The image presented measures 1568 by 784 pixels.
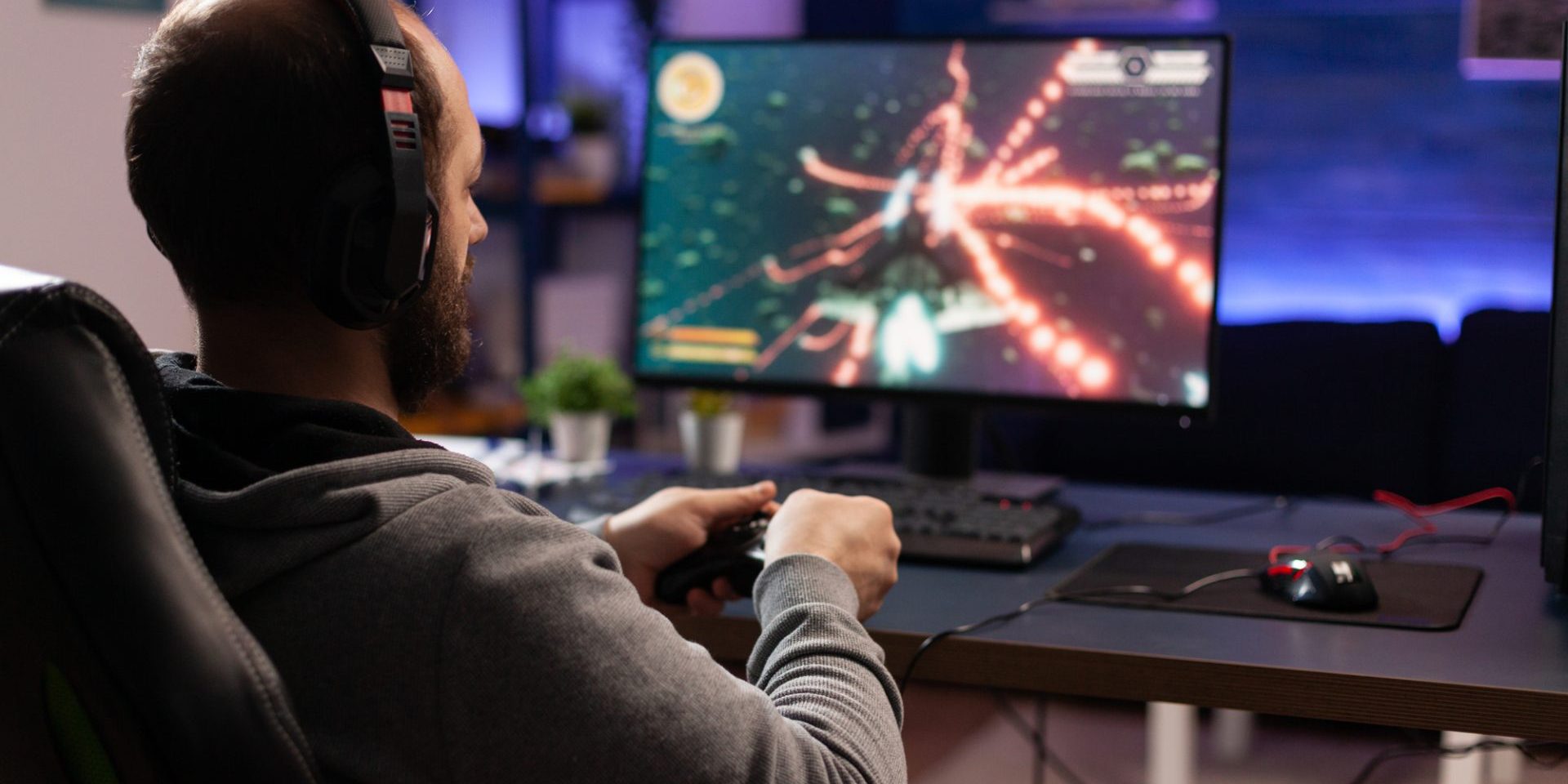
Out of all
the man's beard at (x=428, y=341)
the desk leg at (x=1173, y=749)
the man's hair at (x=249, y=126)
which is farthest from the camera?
the desk leg at (x=1173, y=749)

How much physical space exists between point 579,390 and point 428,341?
964 mm

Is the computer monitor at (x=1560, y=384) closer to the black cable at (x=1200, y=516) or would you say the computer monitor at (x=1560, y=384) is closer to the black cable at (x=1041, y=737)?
the black cable at (x=1200, y=516)

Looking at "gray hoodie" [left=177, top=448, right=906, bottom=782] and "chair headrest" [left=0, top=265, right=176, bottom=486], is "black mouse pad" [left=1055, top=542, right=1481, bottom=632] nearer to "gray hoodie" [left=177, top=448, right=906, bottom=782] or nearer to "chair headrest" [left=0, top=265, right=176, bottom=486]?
"gray hoodie" [left=177, top=448, right=906, bottom=782]

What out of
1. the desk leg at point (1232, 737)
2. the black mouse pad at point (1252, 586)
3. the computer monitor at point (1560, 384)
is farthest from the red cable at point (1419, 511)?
the desk leg at point (1232, 737)

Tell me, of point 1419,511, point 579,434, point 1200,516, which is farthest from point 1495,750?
point 579,434

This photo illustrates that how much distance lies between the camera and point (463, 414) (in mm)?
3432

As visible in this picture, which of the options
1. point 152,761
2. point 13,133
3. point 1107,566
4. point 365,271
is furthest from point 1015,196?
point 13,133

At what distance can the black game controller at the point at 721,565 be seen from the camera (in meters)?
1.04

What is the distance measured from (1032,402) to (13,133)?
1592 millimetres

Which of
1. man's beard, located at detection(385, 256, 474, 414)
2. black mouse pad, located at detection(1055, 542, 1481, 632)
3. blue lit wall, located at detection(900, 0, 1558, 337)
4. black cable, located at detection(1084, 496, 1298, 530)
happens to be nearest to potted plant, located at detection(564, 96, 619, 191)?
blue lit wall, located at detection(900, 0, 1558, 337)

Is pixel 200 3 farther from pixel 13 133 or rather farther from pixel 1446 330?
pixel 1446 330

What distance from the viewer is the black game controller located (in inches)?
40.8

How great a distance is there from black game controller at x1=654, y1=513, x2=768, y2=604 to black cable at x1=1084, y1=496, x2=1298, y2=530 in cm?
51

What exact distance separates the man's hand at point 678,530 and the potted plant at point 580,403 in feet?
2.24
